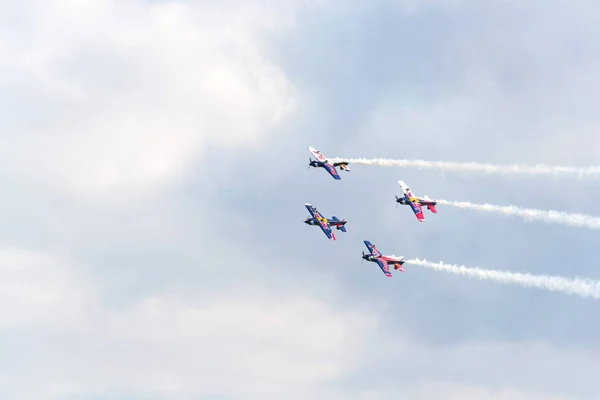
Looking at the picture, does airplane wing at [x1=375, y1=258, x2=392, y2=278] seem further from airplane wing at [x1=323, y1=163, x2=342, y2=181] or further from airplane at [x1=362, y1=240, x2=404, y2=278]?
airplane wing at [x1=323, y1=163, x2=342, y2=181]

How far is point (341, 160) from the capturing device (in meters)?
184

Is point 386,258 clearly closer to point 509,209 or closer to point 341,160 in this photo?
point 341,160

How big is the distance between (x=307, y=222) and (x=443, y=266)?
3530 cm

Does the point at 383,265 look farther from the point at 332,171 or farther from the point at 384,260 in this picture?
the point at 332,171

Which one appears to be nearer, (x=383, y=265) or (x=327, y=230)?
(x=383, y=265)

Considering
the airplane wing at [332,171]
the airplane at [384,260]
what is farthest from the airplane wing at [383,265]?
the airplane wing at [332,171]

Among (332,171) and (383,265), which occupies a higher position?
(332,171)

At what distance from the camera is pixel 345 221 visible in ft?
648

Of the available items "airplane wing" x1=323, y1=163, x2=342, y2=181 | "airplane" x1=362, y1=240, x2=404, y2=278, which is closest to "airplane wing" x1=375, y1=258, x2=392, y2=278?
"airplane" x1=362, y1=240, x2=404, y2=278

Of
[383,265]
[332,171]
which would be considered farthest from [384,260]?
[332,171]

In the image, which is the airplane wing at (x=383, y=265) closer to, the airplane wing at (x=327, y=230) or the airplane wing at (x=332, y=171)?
the airplane wing at (x=327, y=230)

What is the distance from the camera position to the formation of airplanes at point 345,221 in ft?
598

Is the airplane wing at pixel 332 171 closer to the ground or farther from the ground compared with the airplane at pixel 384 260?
farther from the ground

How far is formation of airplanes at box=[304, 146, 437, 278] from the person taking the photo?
598 feet
